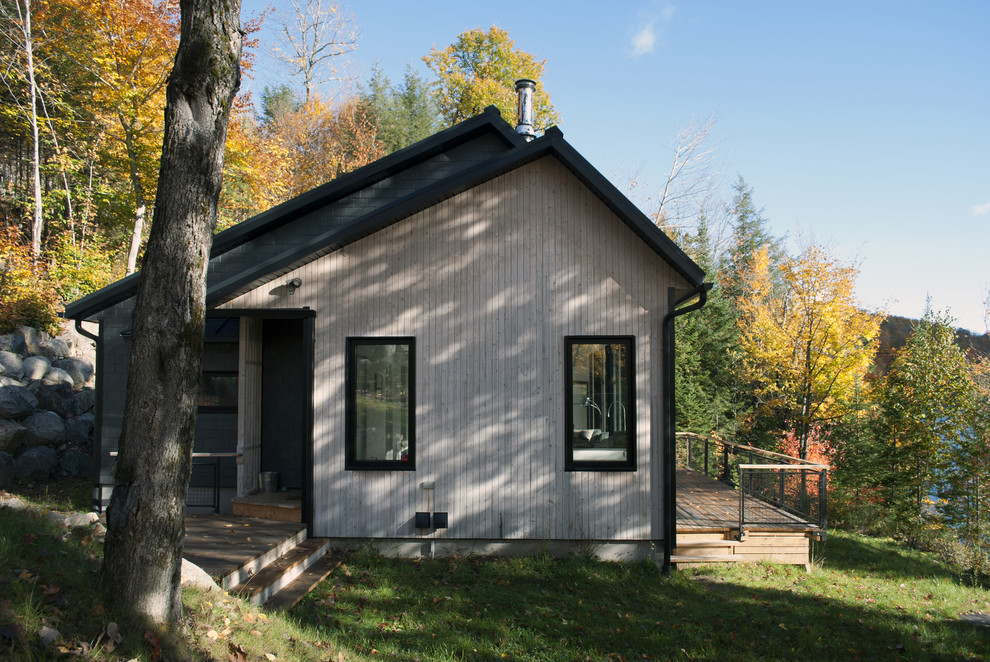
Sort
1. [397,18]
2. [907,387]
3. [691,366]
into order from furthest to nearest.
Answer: [691,366]
[397,18]
[907,387]

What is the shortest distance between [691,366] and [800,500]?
12904 mm

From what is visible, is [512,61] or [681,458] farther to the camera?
[512,61]

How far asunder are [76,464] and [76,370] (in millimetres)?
3624

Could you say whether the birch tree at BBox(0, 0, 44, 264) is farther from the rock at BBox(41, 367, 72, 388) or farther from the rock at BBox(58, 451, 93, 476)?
the rock at BBox(58, 451, 93, 476)

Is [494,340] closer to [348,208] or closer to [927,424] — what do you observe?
[348,208]

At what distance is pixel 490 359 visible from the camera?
7980 mm

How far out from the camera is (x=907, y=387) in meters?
14.8

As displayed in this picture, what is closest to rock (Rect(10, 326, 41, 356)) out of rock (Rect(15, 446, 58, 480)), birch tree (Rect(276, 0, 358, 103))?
rock (Rect(15, 446, 58, 480))

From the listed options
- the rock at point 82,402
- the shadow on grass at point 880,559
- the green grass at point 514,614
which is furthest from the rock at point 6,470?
the shadow on grass at point 880,559

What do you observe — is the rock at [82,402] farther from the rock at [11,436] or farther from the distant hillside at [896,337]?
the distant hillside at [896,337]

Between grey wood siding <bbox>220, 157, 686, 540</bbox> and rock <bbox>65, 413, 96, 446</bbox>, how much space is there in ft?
21.6

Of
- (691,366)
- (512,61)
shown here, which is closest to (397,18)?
(512,61)

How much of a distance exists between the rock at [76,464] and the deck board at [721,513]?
1042cm

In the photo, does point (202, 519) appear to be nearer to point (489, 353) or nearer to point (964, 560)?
point (489, 353)
